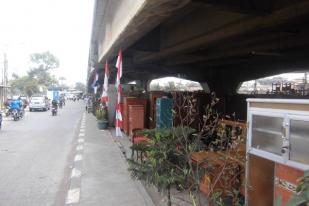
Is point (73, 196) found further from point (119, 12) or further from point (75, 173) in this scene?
point (119, 12)

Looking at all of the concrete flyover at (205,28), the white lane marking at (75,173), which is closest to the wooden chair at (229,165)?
the concrete flyover at (205,28)

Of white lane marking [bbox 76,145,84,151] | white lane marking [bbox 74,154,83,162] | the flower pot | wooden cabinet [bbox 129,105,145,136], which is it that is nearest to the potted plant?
the flower pot

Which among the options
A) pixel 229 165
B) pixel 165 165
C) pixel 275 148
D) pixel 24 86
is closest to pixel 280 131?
pixel 275 148

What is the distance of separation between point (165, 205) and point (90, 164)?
409 cm

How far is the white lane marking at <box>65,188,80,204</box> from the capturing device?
6672 mm

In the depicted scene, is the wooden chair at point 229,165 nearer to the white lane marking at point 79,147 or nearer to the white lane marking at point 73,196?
the white lane marking at point 73,196

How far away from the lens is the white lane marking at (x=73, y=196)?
21.9ft

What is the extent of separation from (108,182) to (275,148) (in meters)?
4.76

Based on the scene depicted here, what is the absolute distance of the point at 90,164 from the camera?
10039 millimetres

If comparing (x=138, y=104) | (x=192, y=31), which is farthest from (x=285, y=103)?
(x=138, y=104)

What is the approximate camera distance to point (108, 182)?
8.09 metres

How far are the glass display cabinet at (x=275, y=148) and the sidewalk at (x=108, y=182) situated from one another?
243 centimetres

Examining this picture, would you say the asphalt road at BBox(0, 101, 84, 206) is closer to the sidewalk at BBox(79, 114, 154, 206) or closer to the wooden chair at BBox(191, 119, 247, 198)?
the sidewalk at BBox(79, 114, 154, 206)

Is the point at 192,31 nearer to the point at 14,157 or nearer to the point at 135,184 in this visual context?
the point at 135,184
